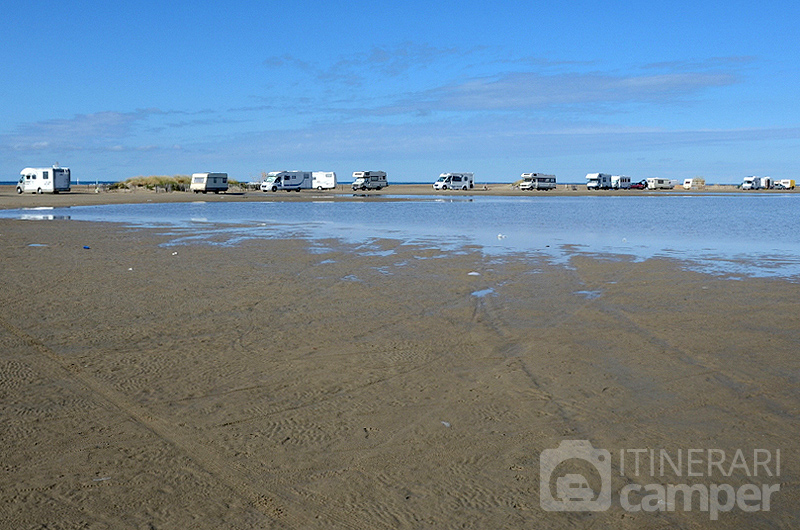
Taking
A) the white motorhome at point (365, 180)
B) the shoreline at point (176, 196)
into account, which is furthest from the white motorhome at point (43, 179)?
the white motorhome at point (365, 180)

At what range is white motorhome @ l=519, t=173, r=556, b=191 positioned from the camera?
98.6m

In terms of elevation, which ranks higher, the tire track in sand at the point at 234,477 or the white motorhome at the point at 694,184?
the white motorhome at the point at 694,184

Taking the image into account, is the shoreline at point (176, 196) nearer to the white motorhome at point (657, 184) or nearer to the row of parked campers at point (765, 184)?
the white motorhome at point (657, 184)

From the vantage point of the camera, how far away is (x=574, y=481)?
14.5 feet

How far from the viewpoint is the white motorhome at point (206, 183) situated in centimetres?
7869

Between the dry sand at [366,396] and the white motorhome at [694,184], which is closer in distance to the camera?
the dry sand at [366,396]

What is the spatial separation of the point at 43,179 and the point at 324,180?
125ft

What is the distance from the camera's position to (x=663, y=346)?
799cm

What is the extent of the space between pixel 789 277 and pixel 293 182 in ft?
262

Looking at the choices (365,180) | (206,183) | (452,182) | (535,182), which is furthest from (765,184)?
(206,183)

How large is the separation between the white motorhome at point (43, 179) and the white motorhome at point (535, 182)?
6031 centimetres

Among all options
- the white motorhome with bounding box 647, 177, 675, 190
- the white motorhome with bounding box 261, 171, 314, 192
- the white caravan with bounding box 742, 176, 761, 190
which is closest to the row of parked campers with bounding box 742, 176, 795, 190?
the white caravan with bounding box 742, 176, 761, 190

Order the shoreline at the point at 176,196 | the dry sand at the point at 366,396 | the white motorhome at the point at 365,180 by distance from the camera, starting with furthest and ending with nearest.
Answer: the white motorhome at the point at 365,180
the shoreline at the point at 176,196
the dry sand at the point at 366,396

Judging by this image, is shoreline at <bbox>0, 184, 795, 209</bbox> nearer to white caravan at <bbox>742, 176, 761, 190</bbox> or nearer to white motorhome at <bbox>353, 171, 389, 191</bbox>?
white motorhome at <bbox>353, 171, 389, 191</bbox>
